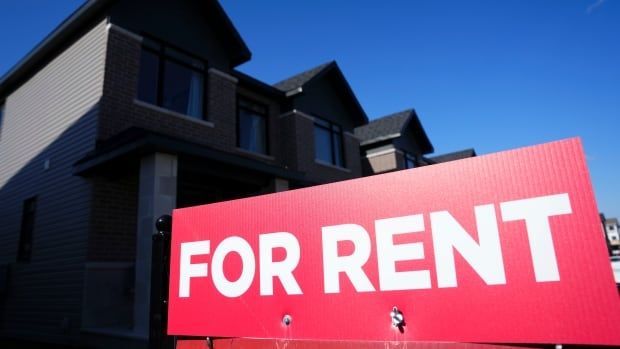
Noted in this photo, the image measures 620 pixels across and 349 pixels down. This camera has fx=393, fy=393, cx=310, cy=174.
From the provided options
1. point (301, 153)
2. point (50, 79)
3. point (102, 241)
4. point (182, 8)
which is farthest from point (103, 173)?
point (301, 153)

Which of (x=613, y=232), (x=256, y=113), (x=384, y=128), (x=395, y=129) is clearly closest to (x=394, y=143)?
(x=395, y=129)

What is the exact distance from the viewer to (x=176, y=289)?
6.24ft

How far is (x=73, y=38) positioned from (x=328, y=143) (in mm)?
8838

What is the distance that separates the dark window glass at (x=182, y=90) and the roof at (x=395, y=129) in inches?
416

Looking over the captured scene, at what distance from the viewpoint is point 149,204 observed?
668 cm

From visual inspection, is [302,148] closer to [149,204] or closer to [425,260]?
[149,204]

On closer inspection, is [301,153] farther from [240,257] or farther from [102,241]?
[240,257]

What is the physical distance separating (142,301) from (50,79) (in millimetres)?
7214

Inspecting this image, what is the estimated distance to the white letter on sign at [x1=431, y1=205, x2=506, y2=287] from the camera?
1.34 metres

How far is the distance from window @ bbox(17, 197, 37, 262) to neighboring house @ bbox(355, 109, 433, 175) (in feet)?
43.8

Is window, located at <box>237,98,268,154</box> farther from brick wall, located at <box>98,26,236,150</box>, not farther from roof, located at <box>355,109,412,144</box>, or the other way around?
roof, located at <box>355,109,412,144</box>

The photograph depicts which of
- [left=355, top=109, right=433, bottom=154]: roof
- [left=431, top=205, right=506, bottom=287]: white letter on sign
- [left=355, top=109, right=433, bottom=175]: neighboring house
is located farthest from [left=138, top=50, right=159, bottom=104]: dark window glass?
[left=355, top=109, right=433, bottom=154]: roof

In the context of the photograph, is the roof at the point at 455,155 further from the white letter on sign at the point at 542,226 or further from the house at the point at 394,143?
the white letter on sign at the point at 542,226

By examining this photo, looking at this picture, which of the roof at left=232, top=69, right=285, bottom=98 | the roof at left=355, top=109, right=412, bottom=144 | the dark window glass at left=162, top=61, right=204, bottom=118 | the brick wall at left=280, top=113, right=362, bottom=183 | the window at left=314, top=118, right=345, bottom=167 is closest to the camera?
the dark window glass at left=162, top=61, right=204, bottom=118
